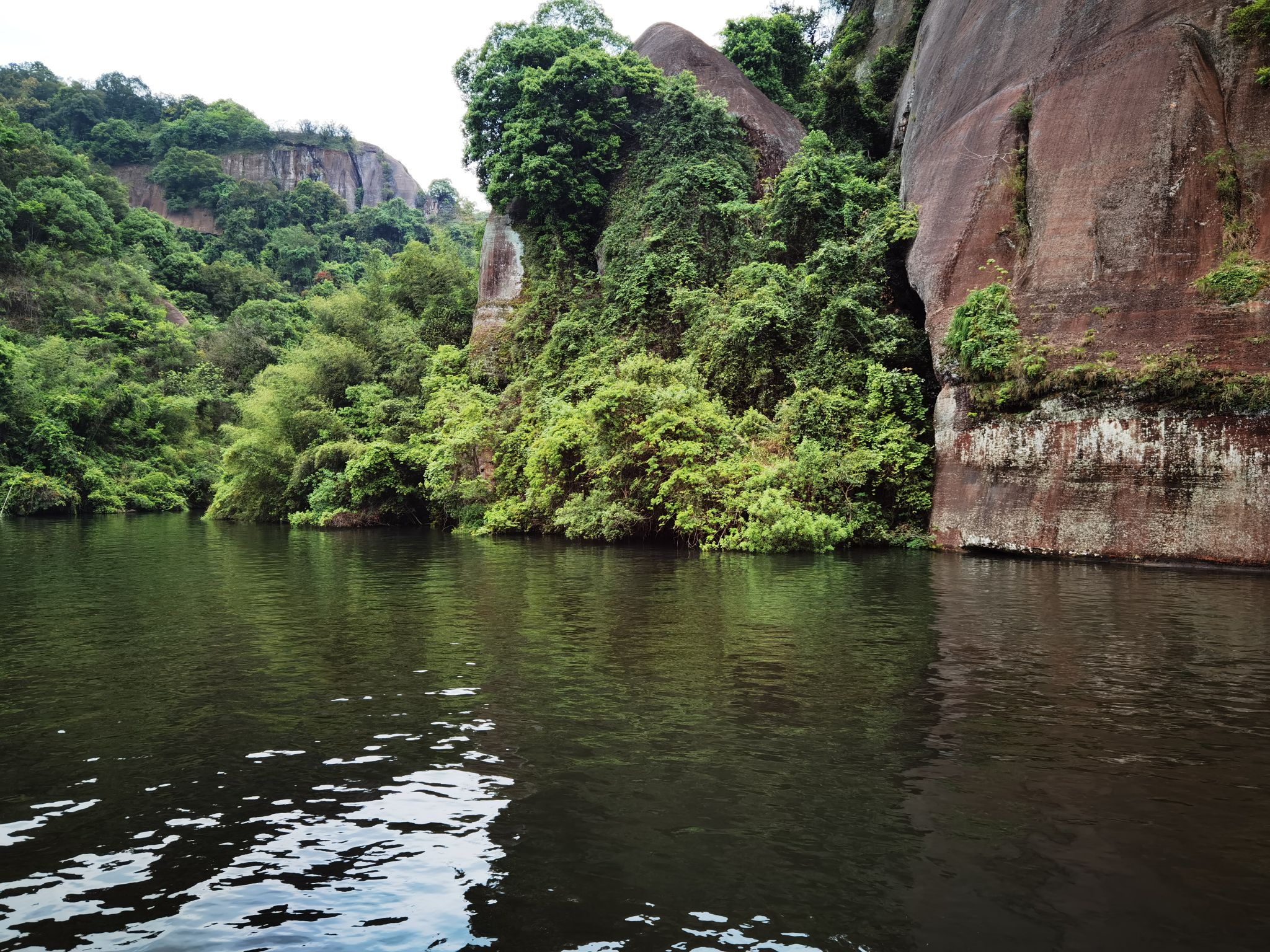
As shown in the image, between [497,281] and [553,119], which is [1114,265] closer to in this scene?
[553,119]

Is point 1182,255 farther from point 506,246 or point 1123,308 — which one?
point 506,246

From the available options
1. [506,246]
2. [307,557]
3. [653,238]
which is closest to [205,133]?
[506,246]

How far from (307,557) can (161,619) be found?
9091 mm

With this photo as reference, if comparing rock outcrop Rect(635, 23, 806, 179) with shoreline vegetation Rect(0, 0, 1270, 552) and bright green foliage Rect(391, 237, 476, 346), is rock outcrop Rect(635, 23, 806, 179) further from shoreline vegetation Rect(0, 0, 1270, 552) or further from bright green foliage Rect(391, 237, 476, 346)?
bright green foliage Rect(391, 237, 476, 346)

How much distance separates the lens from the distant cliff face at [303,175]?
9200cm

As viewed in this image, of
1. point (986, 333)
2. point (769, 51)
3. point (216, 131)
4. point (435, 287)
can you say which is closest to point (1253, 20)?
point (986, 333)

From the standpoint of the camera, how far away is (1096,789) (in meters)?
5.14

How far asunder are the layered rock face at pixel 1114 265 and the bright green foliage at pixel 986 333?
38 cm

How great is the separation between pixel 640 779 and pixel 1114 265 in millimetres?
17868

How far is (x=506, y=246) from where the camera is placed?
38344mm

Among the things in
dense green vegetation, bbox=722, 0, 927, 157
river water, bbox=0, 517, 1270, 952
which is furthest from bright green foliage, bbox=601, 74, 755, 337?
river water, bbox=0, 517, 1270, 952

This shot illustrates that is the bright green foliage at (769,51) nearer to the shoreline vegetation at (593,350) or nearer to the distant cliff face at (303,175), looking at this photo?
the shoreline vegetation at (593,350)

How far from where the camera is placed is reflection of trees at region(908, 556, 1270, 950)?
367 centimetres

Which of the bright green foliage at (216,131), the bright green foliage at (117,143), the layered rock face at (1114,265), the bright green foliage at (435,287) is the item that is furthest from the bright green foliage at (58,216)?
the layered rock face at (1114,265)
